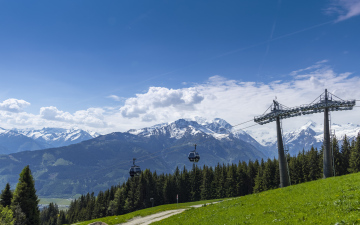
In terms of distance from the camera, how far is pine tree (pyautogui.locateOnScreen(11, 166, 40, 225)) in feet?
149

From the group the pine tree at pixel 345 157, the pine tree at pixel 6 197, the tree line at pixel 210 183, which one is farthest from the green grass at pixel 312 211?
the pine tree at pixel 345 157

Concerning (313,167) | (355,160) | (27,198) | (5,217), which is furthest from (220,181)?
(5,217)

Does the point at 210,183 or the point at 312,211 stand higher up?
the point at 312,211

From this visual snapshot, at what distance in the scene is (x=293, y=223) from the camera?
55.3ft

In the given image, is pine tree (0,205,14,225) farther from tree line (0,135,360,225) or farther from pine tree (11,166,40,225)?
tree line (0,135,360,225)

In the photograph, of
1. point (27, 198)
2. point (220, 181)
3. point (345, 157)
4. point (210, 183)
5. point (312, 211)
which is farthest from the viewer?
point (210, 183)

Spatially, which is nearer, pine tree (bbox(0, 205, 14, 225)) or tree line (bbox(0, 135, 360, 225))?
pine tree (bbox(0, 205, 14, 225))

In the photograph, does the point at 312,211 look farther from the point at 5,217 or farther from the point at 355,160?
the point at 355,160

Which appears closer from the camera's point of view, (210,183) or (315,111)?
(315,111)

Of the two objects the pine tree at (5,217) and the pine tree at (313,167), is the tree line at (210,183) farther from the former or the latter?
the pine tree at (5,217)

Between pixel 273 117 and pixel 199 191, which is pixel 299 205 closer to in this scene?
pixel 273 117

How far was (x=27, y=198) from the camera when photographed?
46406mm

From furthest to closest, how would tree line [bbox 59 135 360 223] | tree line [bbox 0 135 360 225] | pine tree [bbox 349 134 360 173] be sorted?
tree line [bbox 59 135 360 223] < tree line [bbox 0 135 360 225] < pine tree [bbox 349 134 360 173]

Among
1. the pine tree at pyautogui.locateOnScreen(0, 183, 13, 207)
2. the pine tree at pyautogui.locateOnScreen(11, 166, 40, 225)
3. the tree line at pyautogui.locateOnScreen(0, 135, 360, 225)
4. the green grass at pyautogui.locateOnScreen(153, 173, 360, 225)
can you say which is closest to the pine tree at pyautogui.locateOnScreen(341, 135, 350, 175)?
the tree line at pyautogui.locateOnScreen(0, 135, 360, 225)
